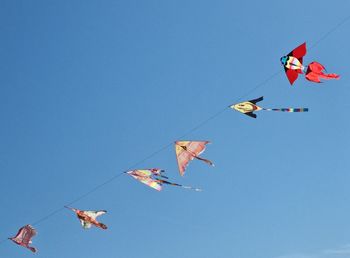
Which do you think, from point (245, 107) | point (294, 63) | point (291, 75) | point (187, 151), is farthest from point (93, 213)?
point (294, 63)

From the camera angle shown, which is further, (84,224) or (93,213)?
(93,213)

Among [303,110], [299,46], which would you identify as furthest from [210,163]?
[299,46]

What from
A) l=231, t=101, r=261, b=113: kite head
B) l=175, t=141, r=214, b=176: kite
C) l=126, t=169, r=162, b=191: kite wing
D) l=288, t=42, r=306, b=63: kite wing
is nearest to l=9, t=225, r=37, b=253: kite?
l=126, t=169, r=162, b=191: kite wing

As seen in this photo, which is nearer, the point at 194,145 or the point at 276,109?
the point at 276,109

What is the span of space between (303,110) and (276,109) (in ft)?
4.12

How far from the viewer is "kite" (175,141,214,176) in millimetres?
21281

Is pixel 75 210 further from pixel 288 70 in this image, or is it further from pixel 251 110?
pixel 288 70

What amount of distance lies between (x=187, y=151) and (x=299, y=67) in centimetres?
668

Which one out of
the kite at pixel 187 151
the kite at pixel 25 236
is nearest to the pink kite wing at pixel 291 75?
the kite at pixel 187 151

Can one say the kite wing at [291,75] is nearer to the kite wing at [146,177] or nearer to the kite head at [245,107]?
the kite head at [245,107]

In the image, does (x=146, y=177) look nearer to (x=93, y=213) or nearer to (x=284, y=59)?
(x=93, y=213)

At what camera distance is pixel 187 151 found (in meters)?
21.5

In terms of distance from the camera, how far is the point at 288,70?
18969 millimetres

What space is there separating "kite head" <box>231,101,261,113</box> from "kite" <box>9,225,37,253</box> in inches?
552
